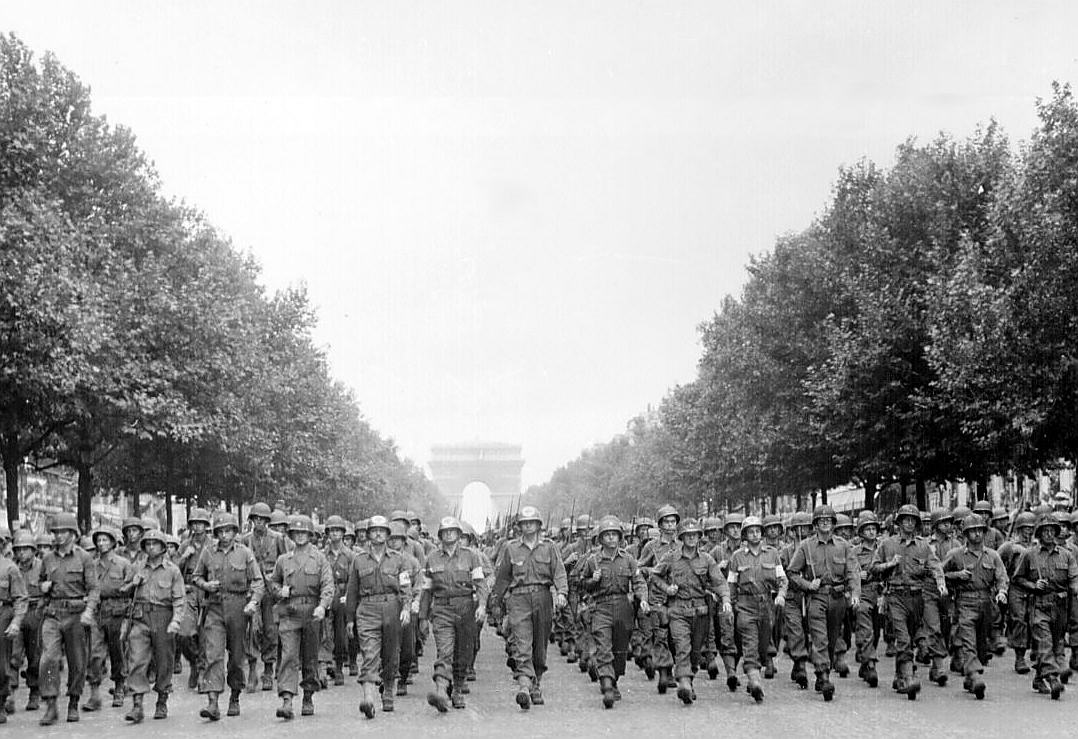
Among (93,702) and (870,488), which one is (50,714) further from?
(870,488)

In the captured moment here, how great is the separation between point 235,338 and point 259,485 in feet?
39.3

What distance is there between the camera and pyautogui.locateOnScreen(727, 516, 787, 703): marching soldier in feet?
47.3

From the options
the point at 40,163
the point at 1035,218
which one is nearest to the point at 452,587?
the point at 1035,218

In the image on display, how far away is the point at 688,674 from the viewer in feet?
45.9

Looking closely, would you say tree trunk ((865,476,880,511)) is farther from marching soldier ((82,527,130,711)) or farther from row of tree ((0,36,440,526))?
marching soldier ((82,527,130,711))

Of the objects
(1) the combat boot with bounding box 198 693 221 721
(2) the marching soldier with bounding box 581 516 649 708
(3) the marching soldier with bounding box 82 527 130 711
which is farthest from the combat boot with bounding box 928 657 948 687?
(3) the marching soldier with bounding box 82 527 130 711

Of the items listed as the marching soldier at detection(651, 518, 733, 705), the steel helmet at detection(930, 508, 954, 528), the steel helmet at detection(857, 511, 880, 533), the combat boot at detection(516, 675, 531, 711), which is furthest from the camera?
the steel helmet at detection(857, 511, 880, 533)

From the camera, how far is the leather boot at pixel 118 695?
1452 cm

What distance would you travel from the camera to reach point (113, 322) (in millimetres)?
28344

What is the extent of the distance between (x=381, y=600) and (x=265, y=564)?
3036 millimetres

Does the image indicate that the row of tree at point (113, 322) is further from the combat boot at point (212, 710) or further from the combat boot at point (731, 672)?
the combat boot at point (731, 672)

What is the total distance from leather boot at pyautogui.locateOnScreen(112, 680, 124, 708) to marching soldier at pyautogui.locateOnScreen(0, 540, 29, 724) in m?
1.24

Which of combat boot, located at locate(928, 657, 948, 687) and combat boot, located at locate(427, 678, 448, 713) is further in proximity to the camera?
combat boot, located at locate(928, 657, 948, 687)

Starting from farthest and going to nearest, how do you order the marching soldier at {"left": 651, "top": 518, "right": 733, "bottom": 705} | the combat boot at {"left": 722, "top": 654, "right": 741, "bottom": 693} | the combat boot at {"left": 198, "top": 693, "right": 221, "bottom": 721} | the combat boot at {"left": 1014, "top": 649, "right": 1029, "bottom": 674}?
1. the combat boot at {"left": 1014, "top": 649, "right": 1029, "bottom": 674}
2. the combat boot at {"left": 722, "top": 654, "right": 741, "bottom": 693}
3. the marching soldier at {"left": 651, "top": 518, "right": 733, "bottom": 705}
4. the combat boot at {"left": 198, "top": 693, "right": 221, "bottom": 721}
